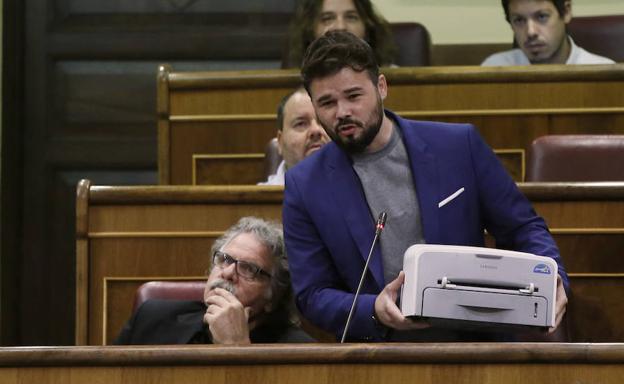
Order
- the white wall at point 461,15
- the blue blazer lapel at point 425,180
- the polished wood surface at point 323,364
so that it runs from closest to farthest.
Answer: the polished wood surface at point 323,364
the blue blazer lapel at point 425,180
the white wall at point 461,15

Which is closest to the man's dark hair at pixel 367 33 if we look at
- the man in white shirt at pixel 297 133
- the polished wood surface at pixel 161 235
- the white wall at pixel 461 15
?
the man in white shirt at pixel 297 133

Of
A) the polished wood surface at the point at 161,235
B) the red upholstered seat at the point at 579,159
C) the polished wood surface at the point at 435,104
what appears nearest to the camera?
the polished wood surface at the point at 161,235

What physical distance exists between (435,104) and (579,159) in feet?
1.15

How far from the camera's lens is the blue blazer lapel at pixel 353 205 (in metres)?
1.21

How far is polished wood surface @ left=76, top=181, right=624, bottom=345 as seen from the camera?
1.51 m

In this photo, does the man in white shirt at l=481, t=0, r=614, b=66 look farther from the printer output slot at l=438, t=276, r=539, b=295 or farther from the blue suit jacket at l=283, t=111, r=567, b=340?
the printer output slot at l=438, t=276, r=539, b=295

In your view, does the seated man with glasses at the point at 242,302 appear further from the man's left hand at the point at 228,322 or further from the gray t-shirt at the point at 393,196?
the gray t-shirt at the point at 393,196

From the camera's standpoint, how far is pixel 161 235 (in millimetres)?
1541

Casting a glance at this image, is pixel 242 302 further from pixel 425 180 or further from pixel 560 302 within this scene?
pixel 560 302

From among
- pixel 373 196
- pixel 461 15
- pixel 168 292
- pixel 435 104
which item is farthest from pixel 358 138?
pixel 461 15

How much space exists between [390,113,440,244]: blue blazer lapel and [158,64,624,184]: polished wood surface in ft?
2.35

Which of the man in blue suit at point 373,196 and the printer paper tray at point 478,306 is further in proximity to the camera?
the man in blue suit at point 373,196

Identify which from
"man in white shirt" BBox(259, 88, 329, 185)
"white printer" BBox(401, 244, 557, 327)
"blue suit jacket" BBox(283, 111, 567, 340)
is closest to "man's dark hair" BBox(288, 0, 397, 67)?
"man in white shirt" BBox(259, 88, 329, 185)

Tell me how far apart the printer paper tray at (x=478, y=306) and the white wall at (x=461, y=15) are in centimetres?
162
